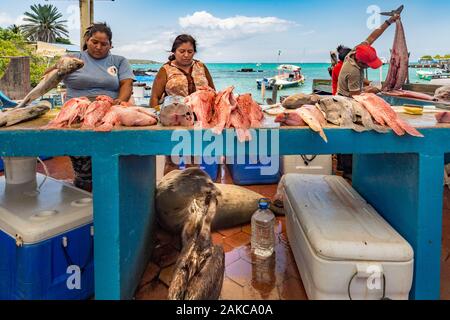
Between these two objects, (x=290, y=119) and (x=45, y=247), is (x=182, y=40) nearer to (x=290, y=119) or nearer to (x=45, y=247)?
(x=290, y=119)

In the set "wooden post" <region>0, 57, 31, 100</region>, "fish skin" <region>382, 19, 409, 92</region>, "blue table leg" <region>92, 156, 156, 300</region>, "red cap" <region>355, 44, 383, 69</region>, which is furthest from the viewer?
"wooden post" <region>0, 57, 31, 100</region>

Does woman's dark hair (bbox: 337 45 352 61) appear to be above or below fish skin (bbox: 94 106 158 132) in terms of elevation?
above

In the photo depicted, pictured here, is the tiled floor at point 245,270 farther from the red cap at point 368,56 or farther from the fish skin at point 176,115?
the red cap at point 368,56

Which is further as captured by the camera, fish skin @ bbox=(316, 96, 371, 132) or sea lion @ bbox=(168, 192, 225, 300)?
fish skin @ bbox=(316, 96, 371, 132)

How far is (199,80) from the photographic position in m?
3.24

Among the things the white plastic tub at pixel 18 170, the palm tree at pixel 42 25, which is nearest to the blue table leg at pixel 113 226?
the white plastic tub at pixel 18 170

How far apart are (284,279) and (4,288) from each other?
6.00 ft

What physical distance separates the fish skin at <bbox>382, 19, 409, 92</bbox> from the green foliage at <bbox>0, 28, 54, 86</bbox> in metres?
10.8

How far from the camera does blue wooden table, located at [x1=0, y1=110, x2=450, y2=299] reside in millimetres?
1725

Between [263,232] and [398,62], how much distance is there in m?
4.71

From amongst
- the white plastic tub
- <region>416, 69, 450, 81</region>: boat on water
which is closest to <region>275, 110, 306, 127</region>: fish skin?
the white plastic tub

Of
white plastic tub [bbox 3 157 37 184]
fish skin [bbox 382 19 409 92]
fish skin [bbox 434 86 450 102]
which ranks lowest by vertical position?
white plastic tub [bbox 3 157 37 184]

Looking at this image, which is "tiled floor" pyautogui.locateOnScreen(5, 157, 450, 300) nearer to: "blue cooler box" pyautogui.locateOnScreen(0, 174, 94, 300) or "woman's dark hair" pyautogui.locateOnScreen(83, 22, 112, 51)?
"blue cooler box" pyautogui.locateOnScreen(0, 174, 94, 300)
